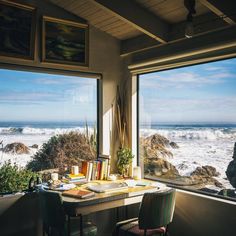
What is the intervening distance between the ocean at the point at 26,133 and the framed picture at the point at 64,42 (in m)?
0.74

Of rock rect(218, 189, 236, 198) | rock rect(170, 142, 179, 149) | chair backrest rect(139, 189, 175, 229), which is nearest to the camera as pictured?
chair backrest rect(139, 189, 175, 229)

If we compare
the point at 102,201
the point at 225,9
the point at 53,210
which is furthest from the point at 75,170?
the point at 225,9

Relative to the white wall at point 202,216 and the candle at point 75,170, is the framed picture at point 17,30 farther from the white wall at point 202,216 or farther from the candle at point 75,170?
the white wall at point 202,216

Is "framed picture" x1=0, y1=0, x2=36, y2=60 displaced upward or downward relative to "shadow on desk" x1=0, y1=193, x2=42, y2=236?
upward

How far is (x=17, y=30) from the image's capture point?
10.4 feet

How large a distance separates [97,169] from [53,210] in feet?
3.30

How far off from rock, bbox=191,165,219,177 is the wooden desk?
497 mm

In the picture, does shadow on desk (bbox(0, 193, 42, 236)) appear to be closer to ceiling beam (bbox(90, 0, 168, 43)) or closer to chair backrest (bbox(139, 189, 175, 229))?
chair backrest (bbox(139, 189, 175, 229))

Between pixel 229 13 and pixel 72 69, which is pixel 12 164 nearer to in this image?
pixel 72 69

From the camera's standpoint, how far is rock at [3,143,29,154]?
10.7 ft

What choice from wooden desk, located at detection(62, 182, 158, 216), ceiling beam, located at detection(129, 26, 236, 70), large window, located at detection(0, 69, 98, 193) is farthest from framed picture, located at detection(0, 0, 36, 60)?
wooden desk, located at detection(62, 182, 158, 216)

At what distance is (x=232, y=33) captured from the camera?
2.83 meters

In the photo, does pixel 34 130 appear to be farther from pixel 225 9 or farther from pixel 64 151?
pixel 225 9

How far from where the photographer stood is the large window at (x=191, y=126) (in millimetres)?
3090
